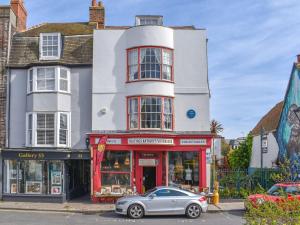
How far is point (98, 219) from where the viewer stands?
810 inches

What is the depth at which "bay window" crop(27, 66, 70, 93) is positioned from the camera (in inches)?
1069

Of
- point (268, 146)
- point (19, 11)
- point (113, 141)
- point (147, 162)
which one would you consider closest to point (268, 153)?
point (268, 146)

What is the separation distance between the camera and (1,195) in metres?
26.7

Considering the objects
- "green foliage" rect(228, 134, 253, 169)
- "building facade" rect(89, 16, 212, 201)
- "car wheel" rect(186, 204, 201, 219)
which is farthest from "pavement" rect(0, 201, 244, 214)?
"green foliage" rect(228, 134, 253, 169)

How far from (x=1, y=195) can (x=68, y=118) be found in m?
5.74

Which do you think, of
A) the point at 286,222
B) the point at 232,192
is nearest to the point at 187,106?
the point at 232,192

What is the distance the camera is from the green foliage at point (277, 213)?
6980 mm

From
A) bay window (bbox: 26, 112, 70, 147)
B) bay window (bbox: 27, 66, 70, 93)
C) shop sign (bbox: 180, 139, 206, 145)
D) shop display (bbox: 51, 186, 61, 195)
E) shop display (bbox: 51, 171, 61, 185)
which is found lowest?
shop display (bbox: 51, 186, 61, 195)

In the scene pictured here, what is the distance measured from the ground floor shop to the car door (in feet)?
22.9

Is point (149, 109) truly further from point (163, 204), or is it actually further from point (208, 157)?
point (163, 204)

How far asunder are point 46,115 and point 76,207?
19.6ft

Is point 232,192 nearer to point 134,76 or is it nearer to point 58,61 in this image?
point 134,76

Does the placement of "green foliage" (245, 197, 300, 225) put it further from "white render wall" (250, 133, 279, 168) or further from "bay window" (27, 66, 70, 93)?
"white render wall" (250, 133, 279, 168)

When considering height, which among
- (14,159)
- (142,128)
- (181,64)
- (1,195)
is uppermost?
(181,64)
